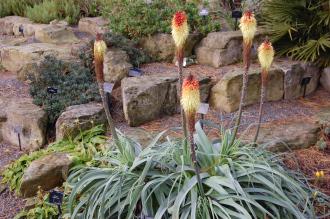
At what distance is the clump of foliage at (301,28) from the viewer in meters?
5.05

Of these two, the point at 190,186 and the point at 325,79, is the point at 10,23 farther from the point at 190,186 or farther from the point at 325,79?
the point at 190,186

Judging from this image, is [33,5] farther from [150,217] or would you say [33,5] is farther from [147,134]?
[150,217]

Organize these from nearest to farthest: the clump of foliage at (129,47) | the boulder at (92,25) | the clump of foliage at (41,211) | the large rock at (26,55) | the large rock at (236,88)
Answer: the clump of foliage at (41,211)
the large rock at (236,88)
the clump of foliage at (129,47)
the large rock at (26,55)
the boulder at (92,25)

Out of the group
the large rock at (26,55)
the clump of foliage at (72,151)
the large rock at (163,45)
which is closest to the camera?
the clump of foliage at (72,151)

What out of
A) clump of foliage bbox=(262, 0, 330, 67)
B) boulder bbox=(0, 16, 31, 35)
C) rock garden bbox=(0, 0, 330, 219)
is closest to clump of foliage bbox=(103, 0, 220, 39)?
rock garden bbox=(0, 0, 330, 219)

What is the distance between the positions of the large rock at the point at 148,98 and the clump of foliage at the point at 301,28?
5.12ft

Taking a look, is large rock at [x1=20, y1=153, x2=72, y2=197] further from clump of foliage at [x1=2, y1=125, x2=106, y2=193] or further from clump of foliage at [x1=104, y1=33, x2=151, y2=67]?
clump of foliage at [x1=104, y1=33, x2=151, y2=67]

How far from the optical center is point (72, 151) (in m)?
3.86

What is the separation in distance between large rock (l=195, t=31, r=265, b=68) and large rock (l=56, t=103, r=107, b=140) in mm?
1657

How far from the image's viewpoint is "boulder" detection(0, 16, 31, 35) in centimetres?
782

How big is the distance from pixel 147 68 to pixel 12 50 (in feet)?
6.91

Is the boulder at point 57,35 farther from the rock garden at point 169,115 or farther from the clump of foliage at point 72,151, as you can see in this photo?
the clump of foliage at point 72,151

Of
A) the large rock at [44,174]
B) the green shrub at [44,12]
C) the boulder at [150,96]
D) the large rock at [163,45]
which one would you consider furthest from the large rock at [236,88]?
the green shrub at [44,12]

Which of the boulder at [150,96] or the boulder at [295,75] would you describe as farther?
the boulder at [295,75]
